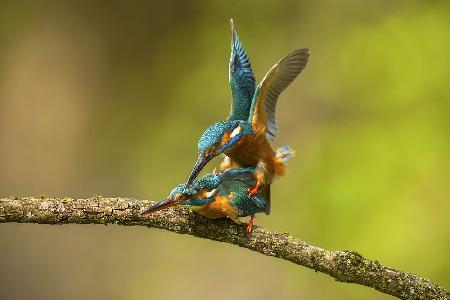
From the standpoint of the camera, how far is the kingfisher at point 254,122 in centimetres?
387

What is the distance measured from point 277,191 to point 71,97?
2.86 m

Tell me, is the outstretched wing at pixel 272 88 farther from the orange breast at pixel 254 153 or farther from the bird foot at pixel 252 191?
the bird foot at pixel 252 191

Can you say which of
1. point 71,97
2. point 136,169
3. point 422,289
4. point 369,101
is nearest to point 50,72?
point 71,97

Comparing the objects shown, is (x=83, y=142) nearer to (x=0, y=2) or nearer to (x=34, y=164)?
(x=34, y=164)

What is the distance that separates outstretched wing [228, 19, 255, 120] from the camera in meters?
4.34

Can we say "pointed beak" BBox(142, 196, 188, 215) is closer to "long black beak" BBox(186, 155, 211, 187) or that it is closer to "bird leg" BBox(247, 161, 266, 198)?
"long black beak" BBox(186, 155, 211, 187)

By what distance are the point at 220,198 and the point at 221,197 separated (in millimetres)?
15

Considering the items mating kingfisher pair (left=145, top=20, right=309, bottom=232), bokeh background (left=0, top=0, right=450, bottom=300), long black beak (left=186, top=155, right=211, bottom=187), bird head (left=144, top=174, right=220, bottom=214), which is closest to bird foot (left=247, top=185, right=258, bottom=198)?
mating kingfisher pair (left=145, top=20, right=309, bottom=232)

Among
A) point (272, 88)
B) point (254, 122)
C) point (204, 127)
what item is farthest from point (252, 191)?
point (204, 127)

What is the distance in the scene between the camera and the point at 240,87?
4.40 metres

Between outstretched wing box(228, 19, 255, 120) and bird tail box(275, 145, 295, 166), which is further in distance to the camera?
bird tail box(275, 145, 295, 166)

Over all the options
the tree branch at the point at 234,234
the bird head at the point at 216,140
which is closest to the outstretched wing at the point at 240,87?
the bird head at the point at 216,140

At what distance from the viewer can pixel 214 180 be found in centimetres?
357

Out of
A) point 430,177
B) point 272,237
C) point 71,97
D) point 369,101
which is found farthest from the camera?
point 71,97
